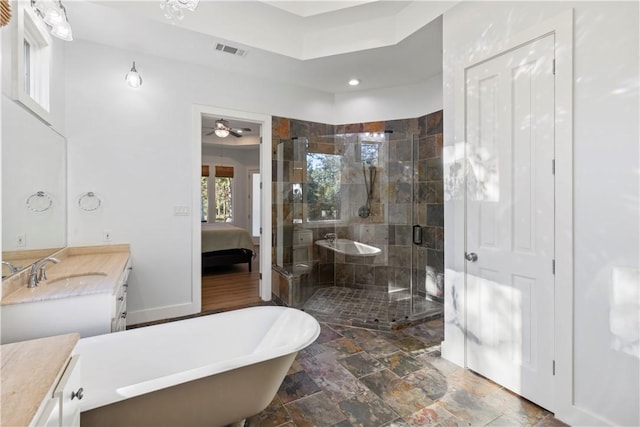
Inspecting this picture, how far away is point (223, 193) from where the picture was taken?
8.37 m

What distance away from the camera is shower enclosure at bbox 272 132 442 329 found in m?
3.79

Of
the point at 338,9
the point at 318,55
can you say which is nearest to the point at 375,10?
the point at 338,9

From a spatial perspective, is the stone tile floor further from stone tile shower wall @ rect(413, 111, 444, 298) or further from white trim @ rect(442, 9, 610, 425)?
stone tile shower wall @ rect(413, 111, 444, 298)

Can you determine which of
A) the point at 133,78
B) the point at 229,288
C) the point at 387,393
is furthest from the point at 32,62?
the point at 387,393

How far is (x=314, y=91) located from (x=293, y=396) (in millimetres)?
3665

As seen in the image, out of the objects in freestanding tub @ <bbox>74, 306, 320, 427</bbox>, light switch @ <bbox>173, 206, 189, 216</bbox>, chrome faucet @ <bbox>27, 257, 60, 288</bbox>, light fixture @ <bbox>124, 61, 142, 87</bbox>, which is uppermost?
light fixture @ <bbox>124, 61, 142, 87</bbox>

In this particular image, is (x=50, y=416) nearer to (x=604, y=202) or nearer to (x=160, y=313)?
(x=604, y=202)

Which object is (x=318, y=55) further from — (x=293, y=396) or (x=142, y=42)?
(x=293, y=396)

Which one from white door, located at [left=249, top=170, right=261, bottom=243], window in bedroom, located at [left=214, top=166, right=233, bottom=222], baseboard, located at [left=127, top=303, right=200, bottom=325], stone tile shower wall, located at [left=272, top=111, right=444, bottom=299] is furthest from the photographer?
white door, located at [left=249, top=170, right=261, bottom=243]

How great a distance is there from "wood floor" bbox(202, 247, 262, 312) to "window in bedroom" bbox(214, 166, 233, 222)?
119 inches

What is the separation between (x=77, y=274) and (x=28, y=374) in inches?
59.3

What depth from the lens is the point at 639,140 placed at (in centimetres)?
146

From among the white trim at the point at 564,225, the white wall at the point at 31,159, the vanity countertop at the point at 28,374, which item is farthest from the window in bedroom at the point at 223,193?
the white trim at the point at 564,225

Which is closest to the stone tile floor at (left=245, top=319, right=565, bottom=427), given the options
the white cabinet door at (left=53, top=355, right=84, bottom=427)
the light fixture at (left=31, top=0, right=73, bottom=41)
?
the white cabinet door at (left=53, top=355, right=84, bottom=427)
